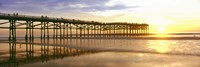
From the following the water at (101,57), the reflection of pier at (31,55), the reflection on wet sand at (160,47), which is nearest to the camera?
the water at (101,57)

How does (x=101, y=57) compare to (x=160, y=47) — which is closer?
(x=101, y=57)

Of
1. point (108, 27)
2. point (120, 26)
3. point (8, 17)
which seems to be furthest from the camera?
point (120, 26)

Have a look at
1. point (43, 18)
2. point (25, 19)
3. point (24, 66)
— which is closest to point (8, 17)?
point (25, 19)

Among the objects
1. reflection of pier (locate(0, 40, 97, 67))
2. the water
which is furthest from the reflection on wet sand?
reflection of pier (locate(0, 40, 97, 67))

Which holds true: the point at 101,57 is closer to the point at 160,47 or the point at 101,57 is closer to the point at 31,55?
the point at 31,55

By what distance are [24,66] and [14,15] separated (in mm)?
22503

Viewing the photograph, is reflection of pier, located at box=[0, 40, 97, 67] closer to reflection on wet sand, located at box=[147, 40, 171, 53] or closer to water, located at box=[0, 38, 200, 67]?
water, located at box=[0, 38, 200, 67]

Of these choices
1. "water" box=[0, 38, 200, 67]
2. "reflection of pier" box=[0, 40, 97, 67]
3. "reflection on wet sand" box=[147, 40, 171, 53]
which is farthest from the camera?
"reflection on wet sand" box=[147, 40, 171, 53]

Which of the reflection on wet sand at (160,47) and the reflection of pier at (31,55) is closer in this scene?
the reflection of pier at (31,55)

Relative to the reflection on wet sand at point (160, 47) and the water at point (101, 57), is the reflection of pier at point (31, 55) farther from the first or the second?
the reflection on wet sand at point (160, 47)

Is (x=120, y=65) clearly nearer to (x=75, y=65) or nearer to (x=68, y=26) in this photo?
(x=75, y=65)

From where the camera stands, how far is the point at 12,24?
33.7 meters

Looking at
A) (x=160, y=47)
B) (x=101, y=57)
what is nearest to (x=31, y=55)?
(x=101, y=57)

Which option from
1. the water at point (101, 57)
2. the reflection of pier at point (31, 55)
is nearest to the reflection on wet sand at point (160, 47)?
the water at point (101, 57)
